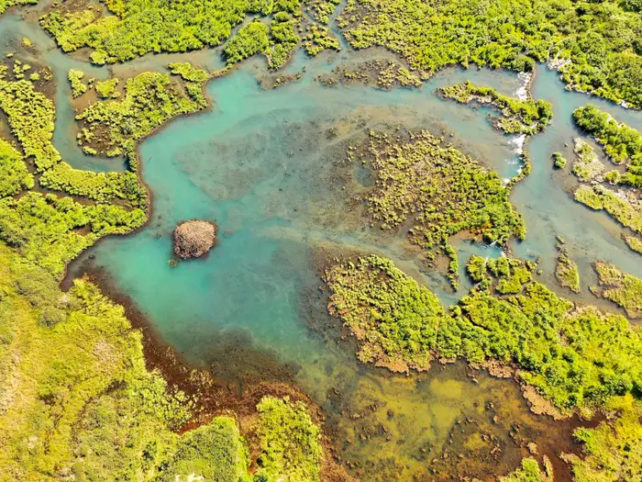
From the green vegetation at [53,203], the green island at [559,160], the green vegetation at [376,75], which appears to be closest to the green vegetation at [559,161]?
the green island at [559,160]

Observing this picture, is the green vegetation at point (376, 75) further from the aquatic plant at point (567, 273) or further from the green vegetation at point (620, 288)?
the green vegetation at point (620, 288)

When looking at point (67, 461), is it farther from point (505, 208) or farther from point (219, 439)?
point (505, 208)

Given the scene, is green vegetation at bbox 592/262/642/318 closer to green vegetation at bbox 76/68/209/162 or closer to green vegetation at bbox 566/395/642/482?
green vegetation at bbox 566/395/642/482

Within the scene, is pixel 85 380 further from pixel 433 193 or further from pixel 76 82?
pixel 433 193

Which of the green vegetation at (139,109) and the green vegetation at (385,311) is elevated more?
the green vegetation at (139,109)

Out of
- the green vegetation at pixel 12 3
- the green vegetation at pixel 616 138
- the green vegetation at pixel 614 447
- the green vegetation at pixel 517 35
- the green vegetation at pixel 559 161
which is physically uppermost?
the green vegetation at pixel 517 35

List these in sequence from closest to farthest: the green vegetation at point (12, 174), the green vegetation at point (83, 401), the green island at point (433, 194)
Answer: the green vegetation at point (83, 401), the green island at point (433, 194), the green vegetation at point (12, 174)

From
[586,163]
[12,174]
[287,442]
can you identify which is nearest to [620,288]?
[586,163]
